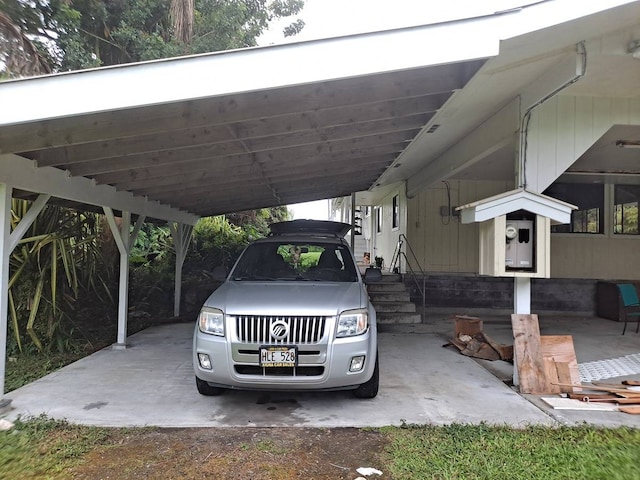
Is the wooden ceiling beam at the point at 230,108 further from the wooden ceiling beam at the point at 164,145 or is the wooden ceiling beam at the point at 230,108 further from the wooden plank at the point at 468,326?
the wooden plank at the point at 468,326

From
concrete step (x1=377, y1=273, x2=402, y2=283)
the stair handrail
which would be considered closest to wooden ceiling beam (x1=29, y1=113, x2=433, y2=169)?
the stair handrail

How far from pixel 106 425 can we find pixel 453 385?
3516mm

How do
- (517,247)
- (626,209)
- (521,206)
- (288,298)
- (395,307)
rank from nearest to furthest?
(288,298) < (521,206) < (517,247) < (395,307) < (626,209)

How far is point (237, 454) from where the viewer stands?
3.18 meters

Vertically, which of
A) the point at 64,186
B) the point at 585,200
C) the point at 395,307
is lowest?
the point at 395,307

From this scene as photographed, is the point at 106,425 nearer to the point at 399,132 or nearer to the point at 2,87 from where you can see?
the point at 2,87

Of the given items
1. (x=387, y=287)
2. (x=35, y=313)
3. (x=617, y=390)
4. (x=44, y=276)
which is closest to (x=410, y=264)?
(x=387, y=287)

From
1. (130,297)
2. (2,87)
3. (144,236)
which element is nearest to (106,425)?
(2,87)

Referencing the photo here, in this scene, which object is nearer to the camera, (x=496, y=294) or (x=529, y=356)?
(x=529, y=356)

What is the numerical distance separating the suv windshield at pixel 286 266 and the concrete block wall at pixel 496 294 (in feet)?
15.0

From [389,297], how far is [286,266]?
13.4 ft

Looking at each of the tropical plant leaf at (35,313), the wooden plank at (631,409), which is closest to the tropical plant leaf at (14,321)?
the tropical plant leaf at (35,313)

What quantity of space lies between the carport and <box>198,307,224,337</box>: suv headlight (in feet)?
5.76

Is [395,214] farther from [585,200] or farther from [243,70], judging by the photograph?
[243,70]
